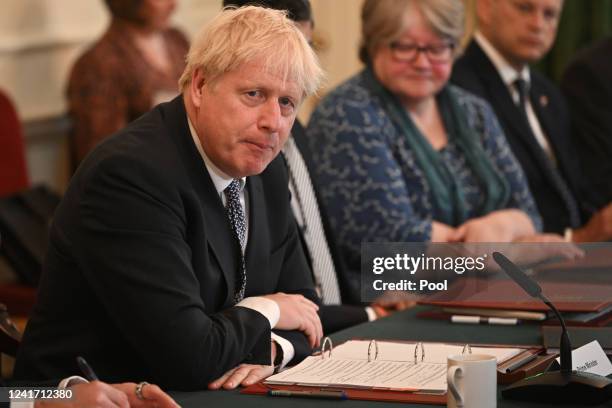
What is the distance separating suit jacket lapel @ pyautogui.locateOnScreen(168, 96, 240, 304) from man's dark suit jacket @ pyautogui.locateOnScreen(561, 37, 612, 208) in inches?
97.3

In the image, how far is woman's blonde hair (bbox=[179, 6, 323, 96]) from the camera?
2219 millimetres

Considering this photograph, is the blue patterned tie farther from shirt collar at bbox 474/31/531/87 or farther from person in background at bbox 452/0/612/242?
shirt collar at bbox 474/31/531/87

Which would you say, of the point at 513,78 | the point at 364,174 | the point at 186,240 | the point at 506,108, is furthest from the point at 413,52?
the point at 186,240

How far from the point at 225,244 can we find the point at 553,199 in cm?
224

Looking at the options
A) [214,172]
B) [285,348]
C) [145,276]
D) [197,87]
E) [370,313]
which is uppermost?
[197,87]

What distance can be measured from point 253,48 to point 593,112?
2.73m

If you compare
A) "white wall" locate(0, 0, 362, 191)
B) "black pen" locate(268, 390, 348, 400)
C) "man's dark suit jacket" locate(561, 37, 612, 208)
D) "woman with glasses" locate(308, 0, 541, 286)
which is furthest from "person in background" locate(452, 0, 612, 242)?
"black pen" locate(268, 390, 348, 400)

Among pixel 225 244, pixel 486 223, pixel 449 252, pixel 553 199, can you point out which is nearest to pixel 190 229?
pixel 225 244

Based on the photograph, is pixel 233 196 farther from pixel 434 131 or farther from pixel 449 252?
pixel 434 131

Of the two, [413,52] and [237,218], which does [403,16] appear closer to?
[413,52]

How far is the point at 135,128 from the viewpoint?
7.46 ft

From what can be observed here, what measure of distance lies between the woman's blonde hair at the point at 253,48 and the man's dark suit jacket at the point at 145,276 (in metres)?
0.13

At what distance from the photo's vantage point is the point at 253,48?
2.21 m

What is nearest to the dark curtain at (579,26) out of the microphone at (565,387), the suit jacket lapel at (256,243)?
the suit jacket lapel at (256,243)
